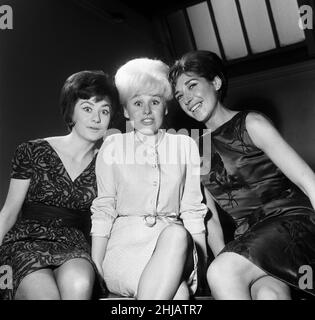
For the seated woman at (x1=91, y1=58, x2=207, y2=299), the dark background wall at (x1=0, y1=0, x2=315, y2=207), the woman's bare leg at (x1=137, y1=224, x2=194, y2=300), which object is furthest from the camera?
the dark background wall at (x1=0, y1=0, x2=315, y2=207)

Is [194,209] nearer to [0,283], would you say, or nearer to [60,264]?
[60,264]

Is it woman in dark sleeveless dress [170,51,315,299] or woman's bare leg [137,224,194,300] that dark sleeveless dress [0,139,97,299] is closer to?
woman's bare leg [137,224,194,300]

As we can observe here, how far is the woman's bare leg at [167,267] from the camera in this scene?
1.18 m

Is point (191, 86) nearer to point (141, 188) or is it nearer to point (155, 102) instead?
point (155, 102)

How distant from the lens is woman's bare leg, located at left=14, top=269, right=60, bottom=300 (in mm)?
1251

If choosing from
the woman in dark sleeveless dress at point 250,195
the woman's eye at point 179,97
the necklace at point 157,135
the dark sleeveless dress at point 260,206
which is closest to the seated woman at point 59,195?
the necklace at point 157,135

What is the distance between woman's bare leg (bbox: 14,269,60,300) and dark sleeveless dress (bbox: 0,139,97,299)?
4.9 inches

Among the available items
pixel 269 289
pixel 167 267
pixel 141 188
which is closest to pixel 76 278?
pixel 167 267

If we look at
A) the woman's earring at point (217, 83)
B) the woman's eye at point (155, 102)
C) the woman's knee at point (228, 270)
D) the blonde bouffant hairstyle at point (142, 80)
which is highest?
the blonde bouffant hairstyle at point (142, 80)

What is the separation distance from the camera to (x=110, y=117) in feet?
5.54

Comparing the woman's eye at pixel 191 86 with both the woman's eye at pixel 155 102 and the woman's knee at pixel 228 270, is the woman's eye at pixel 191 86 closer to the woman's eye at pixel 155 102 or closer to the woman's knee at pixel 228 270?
the woman's eye at pixel 155 102

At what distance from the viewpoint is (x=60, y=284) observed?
1.32m

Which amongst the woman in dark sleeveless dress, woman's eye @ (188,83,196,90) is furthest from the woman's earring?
woman's eye @ (188,83,196,90)

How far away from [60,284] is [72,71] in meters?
1.63
